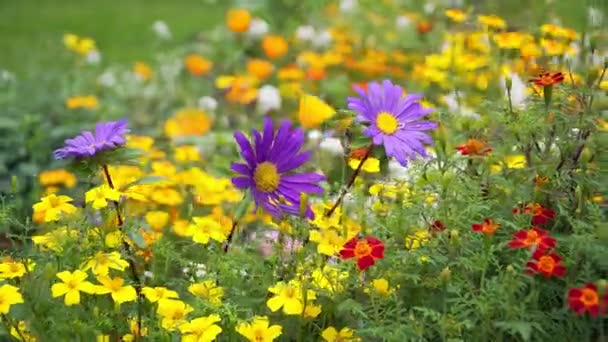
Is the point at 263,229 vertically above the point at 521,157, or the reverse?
the point at 521,157

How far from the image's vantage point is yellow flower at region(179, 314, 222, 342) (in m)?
1.53

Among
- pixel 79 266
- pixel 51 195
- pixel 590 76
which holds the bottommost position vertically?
pixel 79 266

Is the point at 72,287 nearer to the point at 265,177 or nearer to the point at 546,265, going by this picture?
the point at 265,177

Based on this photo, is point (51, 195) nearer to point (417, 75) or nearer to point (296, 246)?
point (296, 246)

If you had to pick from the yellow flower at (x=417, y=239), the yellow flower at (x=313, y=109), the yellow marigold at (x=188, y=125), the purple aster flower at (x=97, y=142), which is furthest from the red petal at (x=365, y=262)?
the yellow marigold at (x=188, y=125)

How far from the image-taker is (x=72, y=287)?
5.17ft

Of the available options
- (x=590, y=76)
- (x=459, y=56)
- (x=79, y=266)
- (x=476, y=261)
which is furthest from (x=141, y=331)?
(x=459, y=56)

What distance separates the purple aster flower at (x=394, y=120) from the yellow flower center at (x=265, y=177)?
0.19m

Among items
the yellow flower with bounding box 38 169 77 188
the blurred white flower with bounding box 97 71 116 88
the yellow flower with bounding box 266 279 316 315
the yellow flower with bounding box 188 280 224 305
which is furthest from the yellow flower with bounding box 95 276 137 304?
the blurred white flower with bounding box 97 71 116 88

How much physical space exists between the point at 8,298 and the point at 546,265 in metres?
0.85

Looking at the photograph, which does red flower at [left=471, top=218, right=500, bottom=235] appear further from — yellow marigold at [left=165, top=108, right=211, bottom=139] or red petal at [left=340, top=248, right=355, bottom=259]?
yellow marigold at [left=165, top=108, right=211, bottom=139]

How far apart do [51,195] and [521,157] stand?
0.99 m

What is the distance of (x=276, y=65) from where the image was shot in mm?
4359

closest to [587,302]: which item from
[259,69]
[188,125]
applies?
[188,125]
